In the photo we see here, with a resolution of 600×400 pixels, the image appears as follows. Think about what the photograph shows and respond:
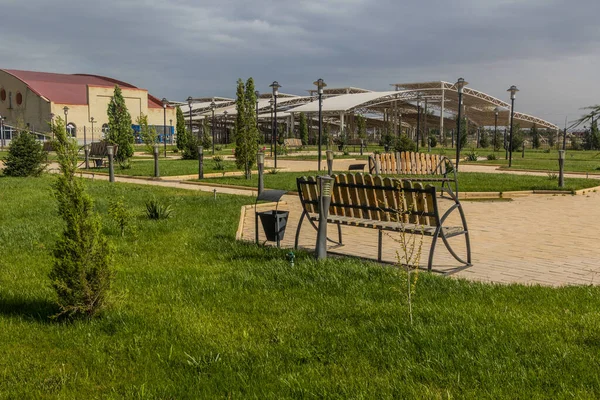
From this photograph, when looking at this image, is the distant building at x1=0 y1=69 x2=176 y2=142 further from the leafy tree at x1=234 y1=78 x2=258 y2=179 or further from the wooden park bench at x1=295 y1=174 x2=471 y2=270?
the wooden park bench at x1=295 y1=174 x2=471 y2=270

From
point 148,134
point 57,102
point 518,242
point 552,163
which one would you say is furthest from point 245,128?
point 57,102

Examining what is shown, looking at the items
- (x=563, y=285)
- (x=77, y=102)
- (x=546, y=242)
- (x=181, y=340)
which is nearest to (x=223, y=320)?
(x=181, y=340)

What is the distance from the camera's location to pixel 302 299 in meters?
4.37

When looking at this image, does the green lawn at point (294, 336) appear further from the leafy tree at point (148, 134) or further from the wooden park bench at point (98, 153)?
the leafy tree at point (148, 134)

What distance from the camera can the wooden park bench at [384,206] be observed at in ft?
17.3

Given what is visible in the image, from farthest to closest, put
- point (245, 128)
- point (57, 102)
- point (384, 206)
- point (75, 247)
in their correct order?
point (57, 102) → point (245, 128) → point (384, 206) → point (75, 247)

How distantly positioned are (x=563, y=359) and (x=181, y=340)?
2374 mm

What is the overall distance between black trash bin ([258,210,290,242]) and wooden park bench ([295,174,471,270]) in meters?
0.33

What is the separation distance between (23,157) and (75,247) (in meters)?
14.3

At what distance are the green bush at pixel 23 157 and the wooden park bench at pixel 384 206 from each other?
42.2 ft

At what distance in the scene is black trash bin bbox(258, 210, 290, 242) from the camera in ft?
20.6

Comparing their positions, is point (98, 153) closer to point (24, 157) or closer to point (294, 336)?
point (24, 157)

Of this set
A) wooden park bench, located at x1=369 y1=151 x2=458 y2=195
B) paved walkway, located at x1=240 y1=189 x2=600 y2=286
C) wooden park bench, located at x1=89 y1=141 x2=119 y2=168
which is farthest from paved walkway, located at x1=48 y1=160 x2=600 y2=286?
wooden park bench, located at x1=89 y1=141 x2=119 y2=168

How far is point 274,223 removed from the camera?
636cm
